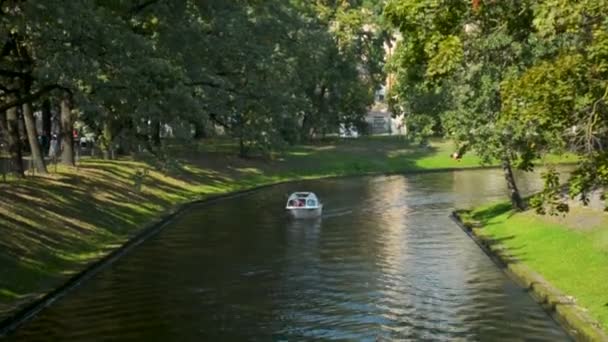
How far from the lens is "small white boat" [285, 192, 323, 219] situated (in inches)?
1823

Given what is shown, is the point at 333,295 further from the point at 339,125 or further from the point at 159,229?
the point at 339,125

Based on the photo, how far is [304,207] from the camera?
46.4 metres

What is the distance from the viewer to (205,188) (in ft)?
198

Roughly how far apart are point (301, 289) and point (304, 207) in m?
20.3

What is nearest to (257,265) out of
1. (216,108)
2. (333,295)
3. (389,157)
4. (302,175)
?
(333,295)

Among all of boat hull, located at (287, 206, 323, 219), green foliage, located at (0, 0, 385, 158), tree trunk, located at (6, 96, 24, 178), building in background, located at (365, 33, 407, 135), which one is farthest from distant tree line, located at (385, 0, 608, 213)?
building in background, located at (365, 33, 407, 135)

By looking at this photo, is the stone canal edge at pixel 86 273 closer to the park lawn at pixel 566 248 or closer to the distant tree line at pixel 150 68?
the distant tree line at pixel 150 68

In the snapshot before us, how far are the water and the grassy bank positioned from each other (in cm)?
137

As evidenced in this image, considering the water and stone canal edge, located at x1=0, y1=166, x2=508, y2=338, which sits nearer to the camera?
the water

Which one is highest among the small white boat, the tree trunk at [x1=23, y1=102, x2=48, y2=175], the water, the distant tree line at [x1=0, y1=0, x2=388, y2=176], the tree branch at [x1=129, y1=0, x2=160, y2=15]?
the tree branch at [x1=129, y1=0, x2=160, y2=15]

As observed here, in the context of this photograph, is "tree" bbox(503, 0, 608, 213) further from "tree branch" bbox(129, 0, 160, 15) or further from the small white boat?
the small white boat

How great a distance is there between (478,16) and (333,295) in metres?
11.1

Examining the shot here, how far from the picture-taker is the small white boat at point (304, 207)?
46.3 m

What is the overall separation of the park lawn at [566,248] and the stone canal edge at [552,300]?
210 mm
